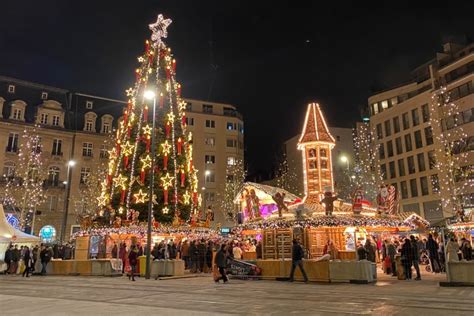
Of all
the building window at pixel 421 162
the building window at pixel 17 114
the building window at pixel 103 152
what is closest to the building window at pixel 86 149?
the building window at pixel 103 152

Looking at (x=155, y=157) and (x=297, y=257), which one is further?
(x=155, y=157)

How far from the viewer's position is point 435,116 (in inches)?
1767

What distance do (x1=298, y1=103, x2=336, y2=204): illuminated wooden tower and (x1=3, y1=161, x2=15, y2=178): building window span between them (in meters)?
32.1

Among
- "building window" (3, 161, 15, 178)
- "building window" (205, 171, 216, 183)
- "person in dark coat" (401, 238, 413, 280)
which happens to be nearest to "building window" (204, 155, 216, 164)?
"building window" (205, 171, 216, 183)

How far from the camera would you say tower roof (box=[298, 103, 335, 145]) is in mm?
28062

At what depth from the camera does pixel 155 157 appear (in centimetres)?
2775

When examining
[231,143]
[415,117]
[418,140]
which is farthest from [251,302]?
[231,143]

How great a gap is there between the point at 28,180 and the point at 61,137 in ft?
30.4

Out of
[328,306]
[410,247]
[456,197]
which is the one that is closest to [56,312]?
[328,306]

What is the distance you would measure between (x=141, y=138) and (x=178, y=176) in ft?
11.4

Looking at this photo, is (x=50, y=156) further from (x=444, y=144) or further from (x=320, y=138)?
(x=444, y=144)

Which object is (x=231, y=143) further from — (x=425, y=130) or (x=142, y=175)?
(x=142, y=175)

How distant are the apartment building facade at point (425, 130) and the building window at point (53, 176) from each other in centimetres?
3813

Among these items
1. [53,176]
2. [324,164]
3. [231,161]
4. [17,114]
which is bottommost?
[324,164]
